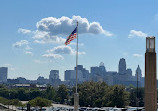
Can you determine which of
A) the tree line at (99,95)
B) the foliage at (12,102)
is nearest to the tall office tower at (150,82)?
the tree line at (99,95)

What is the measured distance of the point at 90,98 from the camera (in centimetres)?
10575

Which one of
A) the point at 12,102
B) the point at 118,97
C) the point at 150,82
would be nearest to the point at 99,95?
the point at 118,97

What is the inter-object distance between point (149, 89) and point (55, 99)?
121965 mm

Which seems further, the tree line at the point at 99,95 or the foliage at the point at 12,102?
the foliage at the point at 12,102

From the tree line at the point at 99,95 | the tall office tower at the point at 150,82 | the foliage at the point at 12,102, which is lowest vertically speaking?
the foliage at the point at 12,102

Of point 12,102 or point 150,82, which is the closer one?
point 150,82

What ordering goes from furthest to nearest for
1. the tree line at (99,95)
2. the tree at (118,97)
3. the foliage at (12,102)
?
1. the foliage at (12,102)
2. the tree line at (99,95)
3. the tree at (118,97)

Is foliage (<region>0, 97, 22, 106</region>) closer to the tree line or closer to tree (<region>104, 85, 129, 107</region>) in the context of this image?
the tree line

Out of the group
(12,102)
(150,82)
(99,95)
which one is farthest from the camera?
(99,95)

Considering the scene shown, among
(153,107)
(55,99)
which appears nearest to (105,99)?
(55,99)

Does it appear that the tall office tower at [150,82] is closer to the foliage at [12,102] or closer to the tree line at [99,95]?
the tree line at [99,95]

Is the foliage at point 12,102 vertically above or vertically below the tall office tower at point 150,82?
below

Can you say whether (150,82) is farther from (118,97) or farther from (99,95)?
(99,95)

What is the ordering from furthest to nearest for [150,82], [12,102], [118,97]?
1. [12,102]
2. [118,97]
3. [150,82]
